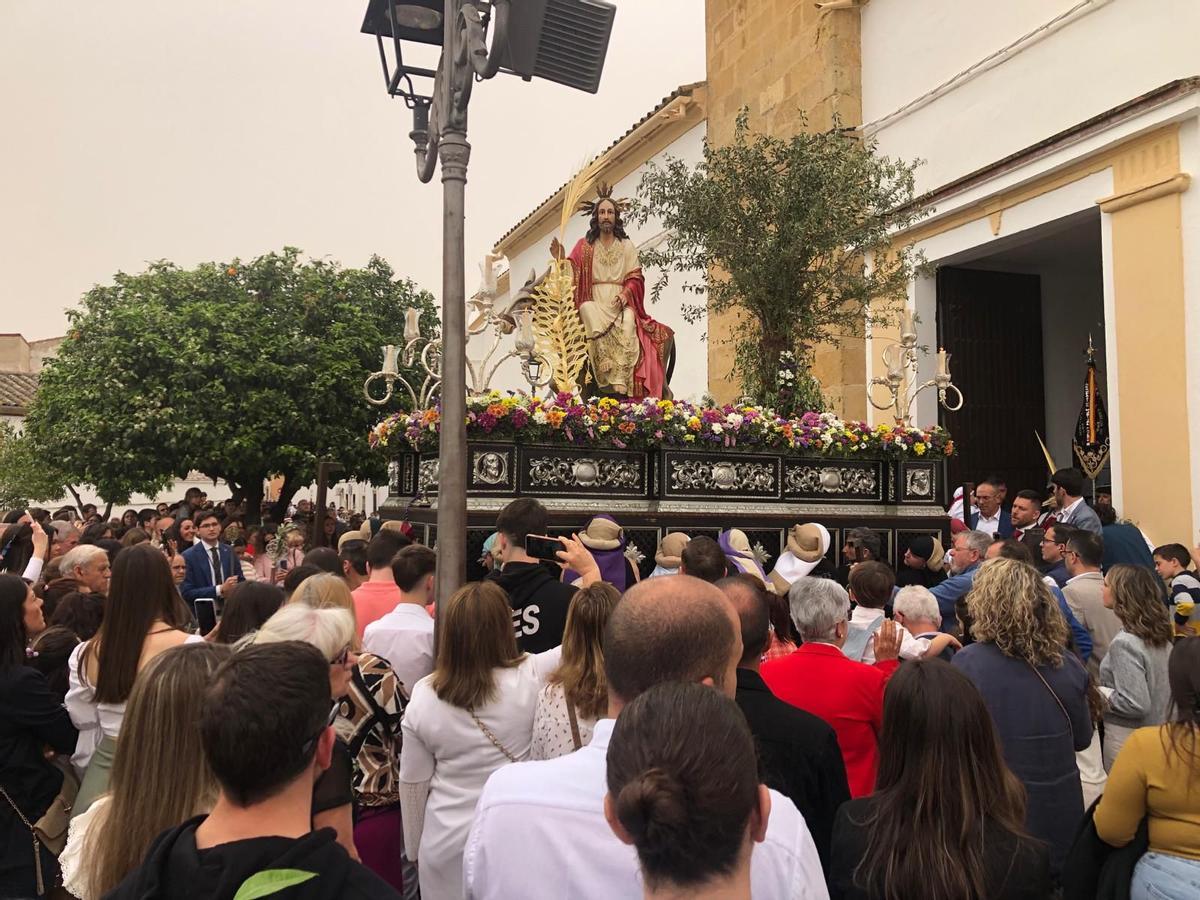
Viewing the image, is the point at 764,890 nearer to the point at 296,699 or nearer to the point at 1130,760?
the point at 296,699

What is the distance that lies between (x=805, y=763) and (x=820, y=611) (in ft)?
2.41

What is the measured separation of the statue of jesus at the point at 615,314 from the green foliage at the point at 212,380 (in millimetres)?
11237

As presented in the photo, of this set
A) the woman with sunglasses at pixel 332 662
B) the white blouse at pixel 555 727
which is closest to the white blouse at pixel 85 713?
the woman with sunglasses at pixel 332 662

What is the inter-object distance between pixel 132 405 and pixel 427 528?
13.2 meters

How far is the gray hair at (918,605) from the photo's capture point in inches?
160

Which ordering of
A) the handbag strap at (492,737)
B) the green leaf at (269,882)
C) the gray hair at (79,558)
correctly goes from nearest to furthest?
the green leaf at (269,882) → the handbag strap at (492,737) → the gray hair at (79,558)

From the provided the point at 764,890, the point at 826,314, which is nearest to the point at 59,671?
the point at 764,890

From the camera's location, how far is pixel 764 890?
1635 millimetres

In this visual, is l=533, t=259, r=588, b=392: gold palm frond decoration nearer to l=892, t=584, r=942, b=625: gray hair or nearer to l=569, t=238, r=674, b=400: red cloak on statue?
l=569, t=238, r=674, b=400: red cloak on statue

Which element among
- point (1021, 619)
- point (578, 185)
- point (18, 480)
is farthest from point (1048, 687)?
Result: point (18, 480)

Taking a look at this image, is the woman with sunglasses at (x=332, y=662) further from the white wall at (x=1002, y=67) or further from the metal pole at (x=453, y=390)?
the white wall at (x=1002, y=67)

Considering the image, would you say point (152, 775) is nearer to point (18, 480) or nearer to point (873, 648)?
point (873, 648)

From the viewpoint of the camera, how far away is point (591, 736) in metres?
2.76

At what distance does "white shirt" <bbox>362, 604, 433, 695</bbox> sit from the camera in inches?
149
